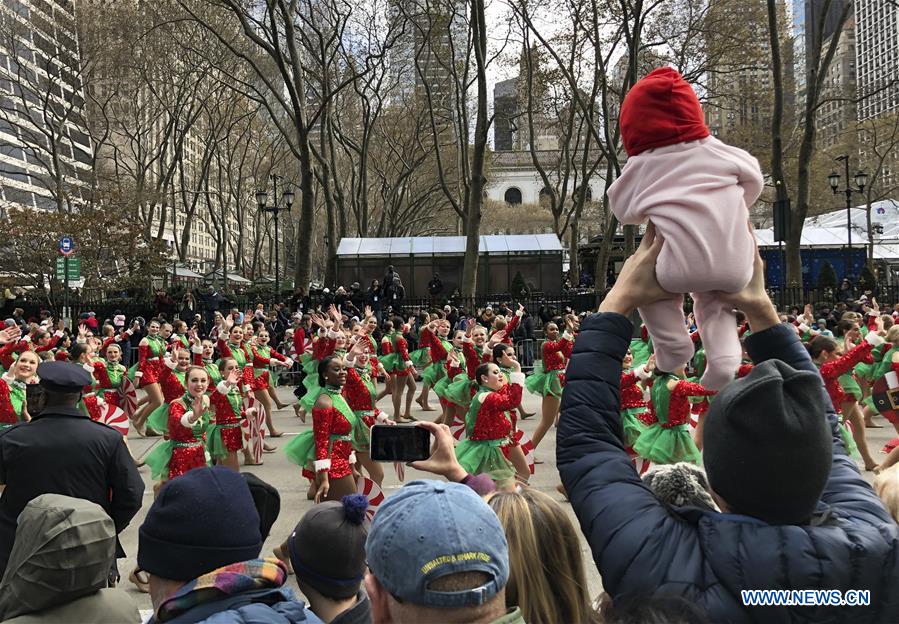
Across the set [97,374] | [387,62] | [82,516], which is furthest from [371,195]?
[82,516]

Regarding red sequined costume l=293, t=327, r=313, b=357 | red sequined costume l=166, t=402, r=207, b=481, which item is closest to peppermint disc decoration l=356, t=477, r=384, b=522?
red sequined costume l=166, t=402, r=207, b=481

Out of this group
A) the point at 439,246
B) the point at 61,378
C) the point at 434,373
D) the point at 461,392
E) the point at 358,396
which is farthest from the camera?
the point at 439,246

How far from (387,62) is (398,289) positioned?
10.6m

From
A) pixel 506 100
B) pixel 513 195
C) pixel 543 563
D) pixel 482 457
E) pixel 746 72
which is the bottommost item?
pixel 482 457

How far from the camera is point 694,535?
173cm

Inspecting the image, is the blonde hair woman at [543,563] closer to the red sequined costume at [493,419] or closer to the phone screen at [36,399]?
the phone screen at [36,399]

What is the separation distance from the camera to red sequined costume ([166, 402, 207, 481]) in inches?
279

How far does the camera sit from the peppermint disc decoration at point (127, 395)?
11.9 metres

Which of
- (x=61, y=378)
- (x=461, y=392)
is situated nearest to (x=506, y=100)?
(x=461, y=392)

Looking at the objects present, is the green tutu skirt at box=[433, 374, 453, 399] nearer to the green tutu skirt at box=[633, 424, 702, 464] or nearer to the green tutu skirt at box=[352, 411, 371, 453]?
the green tutu skirt at box=[352, 411, 371, 453]

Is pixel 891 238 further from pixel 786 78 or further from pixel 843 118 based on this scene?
pixel 786 78

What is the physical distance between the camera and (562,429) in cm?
187

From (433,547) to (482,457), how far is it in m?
5.80

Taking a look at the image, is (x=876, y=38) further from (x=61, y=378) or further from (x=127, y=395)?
(x=61, y=378)
